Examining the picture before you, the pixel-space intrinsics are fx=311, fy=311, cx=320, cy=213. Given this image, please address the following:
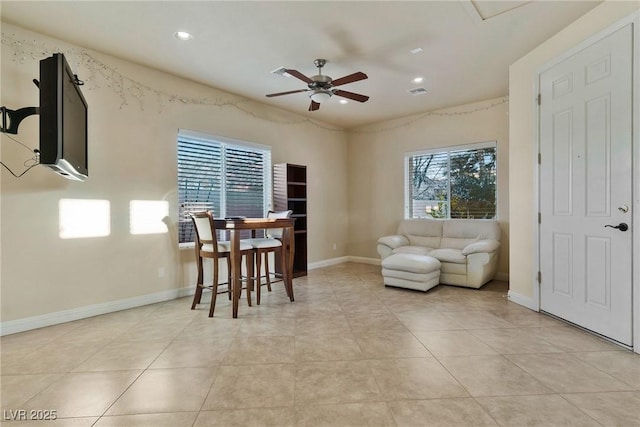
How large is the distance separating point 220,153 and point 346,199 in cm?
310

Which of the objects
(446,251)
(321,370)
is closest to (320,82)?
(321,370)

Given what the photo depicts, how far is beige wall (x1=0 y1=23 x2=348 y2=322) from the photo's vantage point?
289cm

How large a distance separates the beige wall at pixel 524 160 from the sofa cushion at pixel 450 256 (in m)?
0.71

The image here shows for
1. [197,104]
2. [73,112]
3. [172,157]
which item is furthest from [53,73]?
[197,104]

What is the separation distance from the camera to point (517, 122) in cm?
368

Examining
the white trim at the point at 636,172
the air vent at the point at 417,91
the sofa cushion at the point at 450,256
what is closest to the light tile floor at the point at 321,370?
A: the white trim at the point at 636,172

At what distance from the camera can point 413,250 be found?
501cm

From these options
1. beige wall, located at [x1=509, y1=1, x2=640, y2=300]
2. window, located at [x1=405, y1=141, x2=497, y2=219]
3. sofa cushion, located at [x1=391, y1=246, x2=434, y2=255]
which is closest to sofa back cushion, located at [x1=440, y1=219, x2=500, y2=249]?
window, located at [x1=405, y1=141, x2=497, y2=219]

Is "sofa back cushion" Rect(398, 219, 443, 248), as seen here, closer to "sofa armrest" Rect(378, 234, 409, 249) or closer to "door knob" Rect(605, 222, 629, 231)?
"sofa armrest" Rect(378, 234, 409, 249)

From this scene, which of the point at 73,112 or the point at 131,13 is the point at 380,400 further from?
the point at 131,13

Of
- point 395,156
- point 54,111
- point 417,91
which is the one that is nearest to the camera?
point 54,111

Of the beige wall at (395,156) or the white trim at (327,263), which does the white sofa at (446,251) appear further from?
the white trim at (327,263)

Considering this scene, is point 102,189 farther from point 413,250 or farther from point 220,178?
point 413,250

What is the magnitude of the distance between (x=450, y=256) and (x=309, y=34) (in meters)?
Result: 3.44
